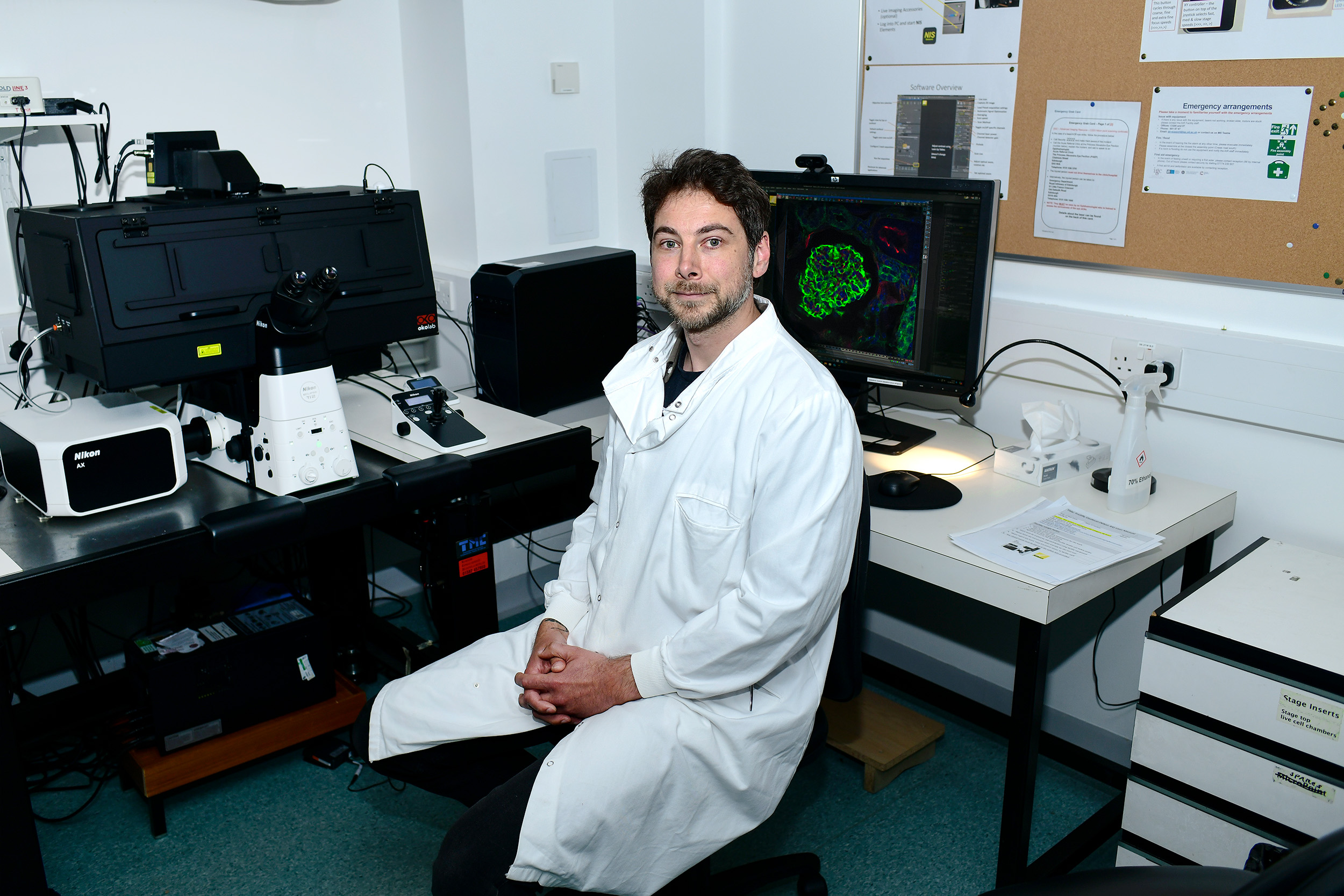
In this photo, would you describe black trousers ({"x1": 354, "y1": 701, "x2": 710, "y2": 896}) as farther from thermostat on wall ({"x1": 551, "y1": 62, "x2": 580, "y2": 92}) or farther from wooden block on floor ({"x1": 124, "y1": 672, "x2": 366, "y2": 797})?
thermostat on wall ({"x1": 551, "y1": 62, "x2": 580, "y2": 92})

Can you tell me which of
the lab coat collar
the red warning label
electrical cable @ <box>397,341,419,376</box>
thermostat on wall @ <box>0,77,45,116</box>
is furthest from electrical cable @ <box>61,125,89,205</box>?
the lab coat collar

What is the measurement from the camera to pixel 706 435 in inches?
60.5

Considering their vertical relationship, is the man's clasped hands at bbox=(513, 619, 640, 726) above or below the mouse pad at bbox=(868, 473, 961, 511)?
below

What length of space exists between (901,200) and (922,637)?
1.10 metres

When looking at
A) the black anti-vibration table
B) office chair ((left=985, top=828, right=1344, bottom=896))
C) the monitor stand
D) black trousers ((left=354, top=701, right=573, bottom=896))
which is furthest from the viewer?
the monitor stand

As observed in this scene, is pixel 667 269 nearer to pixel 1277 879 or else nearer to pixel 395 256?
pixel 395 256

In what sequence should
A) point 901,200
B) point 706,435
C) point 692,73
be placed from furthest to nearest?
point 692,73 < point 901,200 < point 706,435

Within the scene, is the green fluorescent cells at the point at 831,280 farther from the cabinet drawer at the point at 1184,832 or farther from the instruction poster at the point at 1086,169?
the cabinet drawer at the point at 1184,832

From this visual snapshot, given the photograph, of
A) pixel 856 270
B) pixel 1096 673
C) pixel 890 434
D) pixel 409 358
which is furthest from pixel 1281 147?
pixel 409 358

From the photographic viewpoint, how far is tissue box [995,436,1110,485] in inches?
77.0

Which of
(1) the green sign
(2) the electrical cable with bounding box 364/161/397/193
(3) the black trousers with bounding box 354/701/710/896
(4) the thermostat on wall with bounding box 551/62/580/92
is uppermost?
(4) the thermostat on wall with bounding box 551/62/580/92

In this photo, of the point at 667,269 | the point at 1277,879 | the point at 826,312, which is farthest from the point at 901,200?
the point at 1277,879

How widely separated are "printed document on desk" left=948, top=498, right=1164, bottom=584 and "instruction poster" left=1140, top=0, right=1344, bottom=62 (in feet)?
2.74

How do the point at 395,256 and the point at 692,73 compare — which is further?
the point at 692,73
